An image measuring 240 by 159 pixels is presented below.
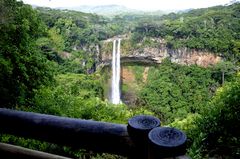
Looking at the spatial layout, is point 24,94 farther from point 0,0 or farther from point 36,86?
point 0,0

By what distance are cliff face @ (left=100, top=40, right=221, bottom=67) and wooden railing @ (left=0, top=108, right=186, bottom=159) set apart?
44.2 metres

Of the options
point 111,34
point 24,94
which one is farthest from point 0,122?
point 111,34

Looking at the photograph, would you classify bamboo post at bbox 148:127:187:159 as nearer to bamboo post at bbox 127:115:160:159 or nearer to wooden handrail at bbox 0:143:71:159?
bamboo post at bbox 127:115:160:159

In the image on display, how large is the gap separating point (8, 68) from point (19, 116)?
779 cm

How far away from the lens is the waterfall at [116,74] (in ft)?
144

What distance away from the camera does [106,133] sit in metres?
1.70

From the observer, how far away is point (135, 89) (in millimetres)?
47375

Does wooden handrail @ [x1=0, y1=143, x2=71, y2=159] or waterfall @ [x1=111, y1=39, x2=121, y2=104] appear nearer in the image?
wooden handrail @ [x1=0, y1=143, x2=71, y2=159]

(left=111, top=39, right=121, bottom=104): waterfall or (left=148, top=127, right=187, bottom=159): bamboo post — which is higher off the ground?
(left=148, top=127, right=187, bottom=159): bamboo post

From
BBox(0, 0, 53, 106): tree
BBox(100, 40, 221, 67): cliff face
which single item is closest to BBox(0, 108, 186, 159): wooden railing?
BBox(0, 0, 53, 106): tree

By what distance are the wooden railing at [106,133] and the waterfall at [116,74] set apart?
4097 centimetres

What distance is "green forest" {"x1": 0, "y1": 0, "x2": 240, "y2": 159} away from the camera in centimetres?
623

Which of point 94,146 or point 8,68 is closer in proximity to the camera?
point 94,146

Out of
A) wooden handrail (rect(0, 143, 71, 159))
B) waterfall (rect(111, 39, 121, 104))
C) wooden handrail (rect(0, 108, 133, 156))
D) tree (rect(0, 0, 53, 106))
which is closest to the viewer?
wooden handrail (rect(0, 108, 133, 156))
